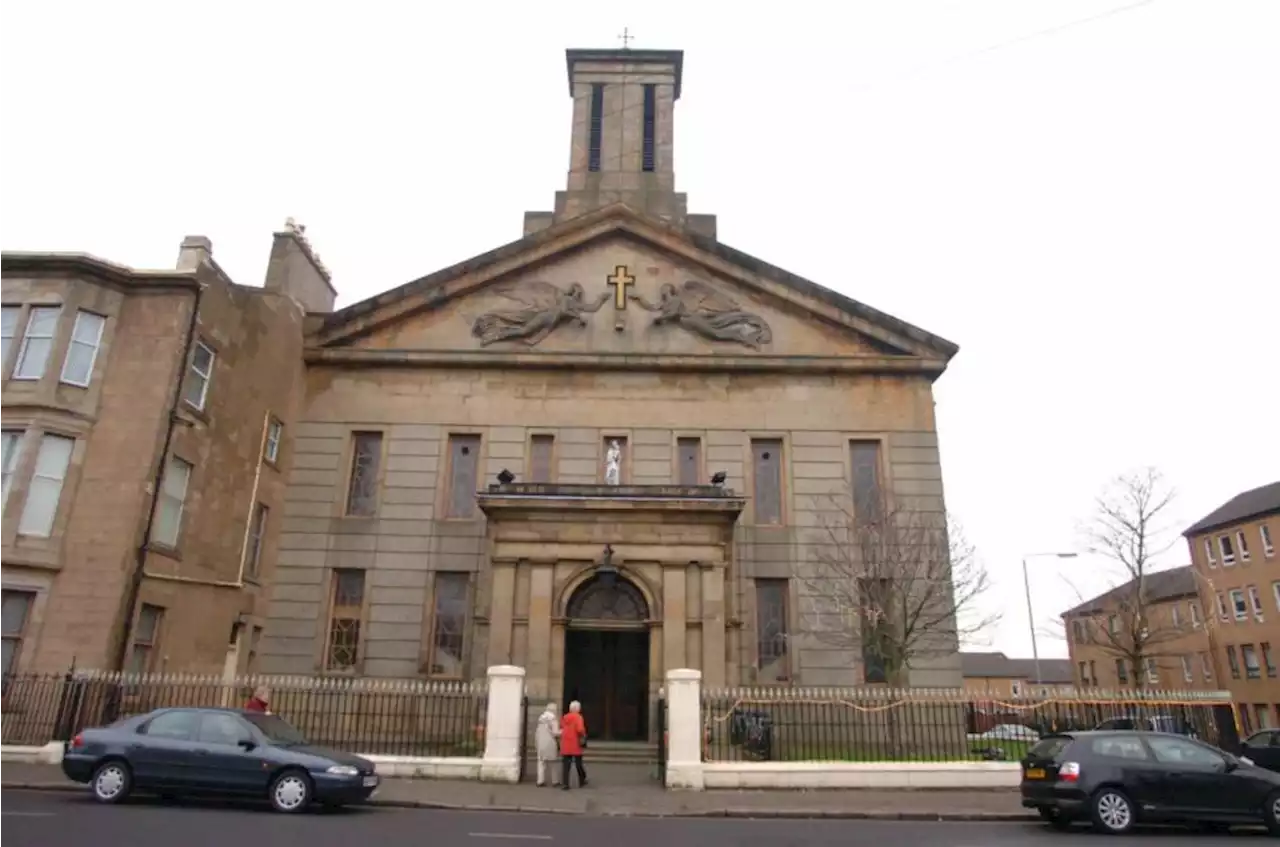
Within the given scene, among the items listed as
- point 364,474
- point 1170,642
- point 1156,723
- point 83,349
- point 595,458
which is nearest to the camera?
point 1156,723

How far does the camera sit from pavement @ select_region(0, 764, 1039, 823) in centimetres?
1362

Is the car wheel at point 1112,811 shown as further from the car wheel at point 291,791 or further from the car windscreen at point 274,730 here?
the car windscreen at point 274,730

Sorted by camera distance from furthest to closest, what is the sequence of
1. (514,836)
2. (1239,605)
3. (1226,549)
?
1. (1226,549)
2. (1239,605)
3. (514,836)

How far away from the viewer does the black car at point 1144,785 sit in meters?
12.5

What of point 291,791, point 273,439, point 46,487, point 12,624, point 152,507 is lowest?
point 291,791

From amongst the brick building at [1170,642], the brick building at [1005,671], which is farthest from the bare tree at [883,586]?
the brick building at [1005,671]

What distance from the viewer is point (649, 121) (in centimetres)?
3103

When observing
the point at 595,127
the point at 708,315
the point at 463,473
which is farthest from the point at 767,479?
the point at 595,127

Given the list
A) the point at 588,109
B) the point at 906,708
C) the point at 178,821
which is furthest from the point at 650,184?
the point at 178,821

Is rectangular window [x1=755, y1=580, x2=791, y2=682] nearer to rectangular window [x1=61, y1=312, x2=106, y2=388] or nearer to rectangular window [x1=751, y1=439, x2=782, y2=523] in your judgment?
rectangular window [x1=751, y1=439, x2=782, y2=523]

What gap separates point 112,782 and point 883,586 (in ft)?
54.9

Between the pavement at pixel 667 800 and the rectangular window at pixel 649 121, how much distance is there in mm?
21401

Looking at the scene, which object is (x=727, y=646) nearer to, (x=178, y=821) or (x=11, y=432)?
(x=178, y=821)

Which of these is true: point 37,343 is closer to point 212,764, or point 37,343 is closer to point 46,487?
point 46,487
